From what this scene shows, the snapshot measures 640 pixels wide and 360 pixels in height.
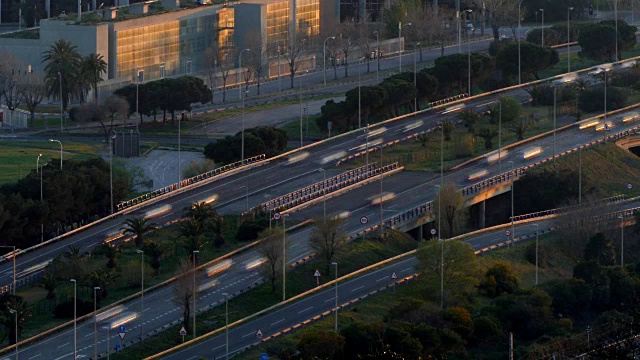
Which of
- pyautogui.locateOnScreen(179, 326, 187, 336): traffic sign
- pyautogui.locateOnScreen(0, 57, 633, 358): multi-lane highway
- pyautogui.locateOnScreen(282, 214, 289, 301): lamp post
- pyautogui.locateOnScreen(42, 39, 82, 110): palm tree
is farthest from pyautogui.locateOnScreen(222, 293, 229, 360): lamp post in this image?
pyautogui.locateOnScreen(42, 39, 82, 110): palm tree

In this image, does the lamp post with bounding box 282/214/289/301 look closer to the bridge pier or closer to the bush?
the bush

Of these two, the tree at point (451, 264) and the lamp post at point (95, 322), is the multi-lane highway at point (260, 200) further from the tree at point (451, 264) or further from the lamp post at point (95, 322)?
the tree at point (451, 264)

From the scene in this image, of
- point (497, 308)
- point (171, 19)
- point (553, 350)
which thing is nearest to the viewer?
point (553, 350)

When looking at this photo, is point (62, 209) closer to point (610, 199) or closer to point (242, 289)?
point (242, 289)

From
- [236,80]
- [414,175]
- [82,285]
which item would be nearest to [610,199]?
[414,175]

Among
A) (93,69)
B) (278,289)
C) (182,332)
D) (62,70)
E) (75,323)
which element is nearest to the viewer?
(75,323)

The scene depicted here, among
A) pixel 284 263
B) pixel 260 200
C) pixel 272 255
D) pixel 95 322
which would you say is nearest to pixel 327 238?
pixel 284 263

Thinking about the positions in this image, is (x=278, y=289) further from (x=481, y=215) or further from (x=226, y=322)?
(x=481, y=215)
